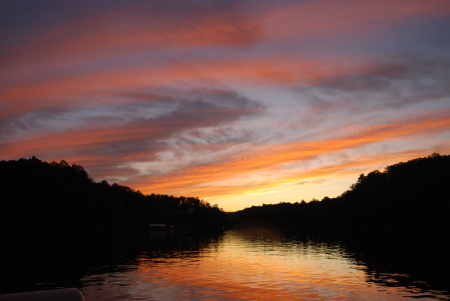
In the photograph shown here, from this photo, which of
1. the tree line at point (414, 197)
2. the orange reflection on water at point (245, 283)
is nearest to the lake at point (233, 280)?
the orange reflection on water at point (245, 283)

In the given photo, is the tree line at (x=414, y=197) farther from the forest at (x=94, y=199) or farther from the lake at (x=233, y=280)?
the lake at (x=233, y=280)

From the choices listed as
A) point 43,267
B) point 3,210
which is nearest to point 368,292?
point 43,267

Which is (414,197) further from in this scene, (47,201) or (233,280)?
(233,280)

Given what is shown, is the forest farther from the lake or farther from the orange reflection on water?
the orange reflection on water

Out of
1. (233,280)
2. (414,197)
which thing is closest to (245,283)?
(233,280)

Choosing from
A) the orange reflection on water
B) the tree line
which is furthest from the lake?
the tree line

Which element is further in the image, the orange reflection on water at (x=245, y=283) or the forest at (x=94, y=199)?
the forest at (x=94, y=199)

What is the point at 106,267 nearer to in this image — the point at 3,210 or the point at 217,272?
the point at 217,272

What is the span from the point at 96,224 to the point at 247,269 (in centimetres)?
15331

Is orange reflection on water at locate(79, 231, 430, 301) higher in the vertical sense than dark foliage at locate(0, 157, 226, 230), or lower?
lower

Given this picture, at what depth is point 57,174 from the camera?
625 feet

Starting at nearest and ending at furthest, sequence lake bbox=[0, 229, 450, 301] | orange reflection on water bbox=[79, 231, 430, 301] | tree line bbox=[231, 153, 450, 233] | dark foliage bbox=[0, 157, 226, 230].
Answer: orange reflection on water bbox=[79, 231, 430, 301] → lake bbox=[0, 229, 450, 301] → dark foliage bbox=[0, 157, 226, 230] → tree line bbox=[231, 153, 450, 233]

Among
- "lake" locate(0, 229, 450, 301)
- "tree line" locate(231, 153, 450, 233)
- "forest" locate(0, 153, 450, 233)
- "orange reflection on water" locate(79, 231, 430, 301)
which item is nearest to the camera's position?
"orange reflection on water" locate(79, 231, 430, 301)

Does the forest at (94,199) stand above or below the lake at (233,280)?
above
